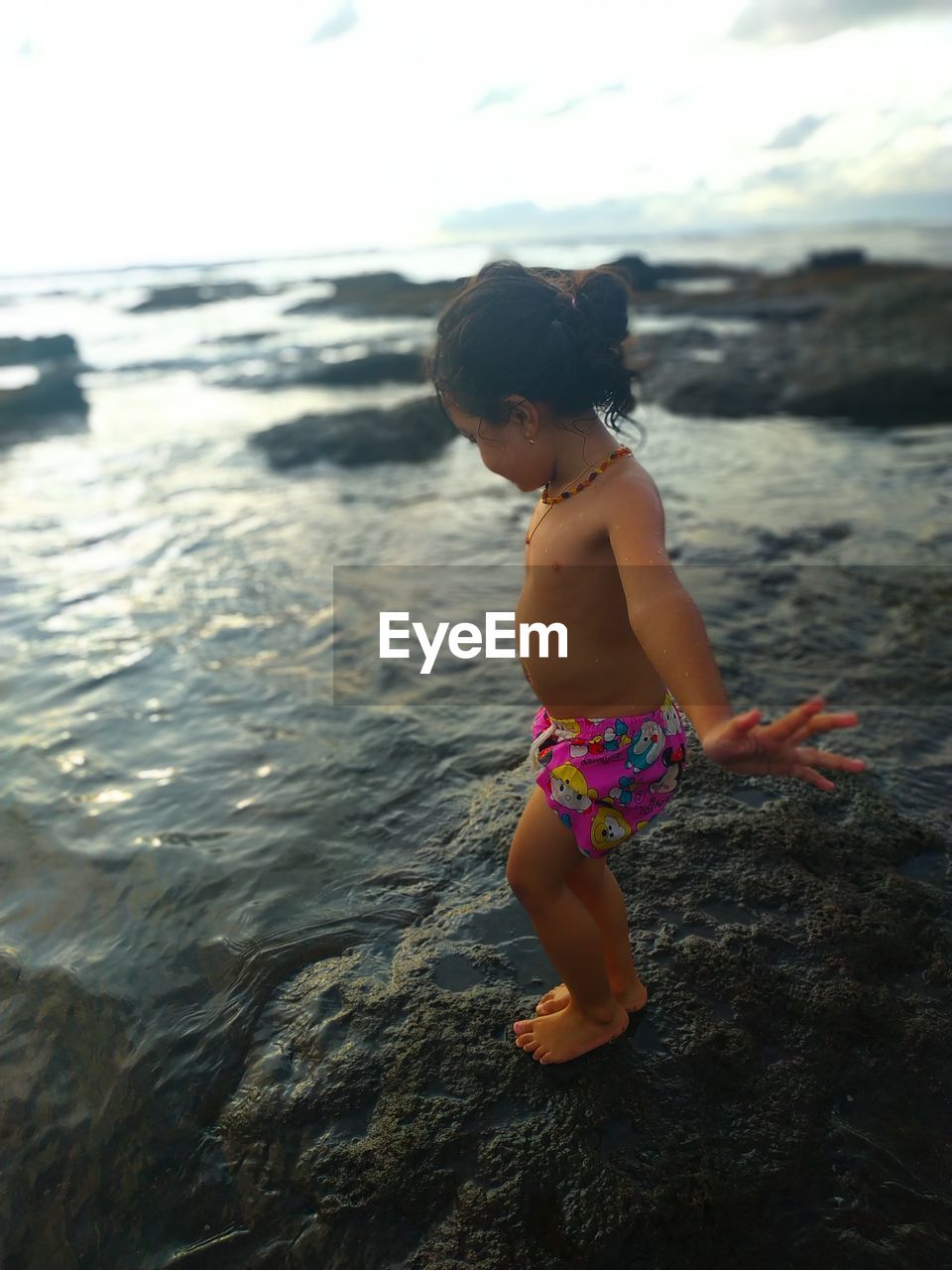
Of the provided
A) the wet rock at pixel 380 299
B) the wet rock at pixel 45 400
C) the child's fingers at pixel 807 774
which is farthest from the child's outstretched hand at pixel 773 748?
the wet rock at pixel 380 299

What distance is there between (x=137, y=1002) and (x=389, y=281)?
4147 cm

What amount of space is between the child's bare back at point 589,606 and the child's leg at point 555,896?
26 centimetres

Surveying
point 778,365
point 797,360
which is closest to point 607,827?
point 778,365

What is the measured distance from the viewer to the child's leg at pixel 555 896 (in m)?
2.02

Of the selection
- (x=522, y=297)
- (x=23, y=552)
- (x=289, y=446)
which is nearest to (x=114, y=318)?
(x=289, y=446)

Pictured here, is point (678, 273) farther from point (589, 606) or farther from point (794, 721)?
point (794, 721)

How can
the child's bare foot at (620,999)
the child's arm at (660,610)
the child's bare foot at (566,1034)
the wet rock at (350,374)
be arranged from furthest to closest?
the wet rock at (350,374) → the child's bare foot at (620,999) → the child's bare foot at (566,1034) → the child's arm at (660,610)

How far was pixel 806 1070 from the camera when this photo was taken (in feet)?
6.89

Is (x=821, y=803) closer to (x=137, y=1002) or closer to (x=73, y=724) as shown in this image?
(x=137, y=1002)

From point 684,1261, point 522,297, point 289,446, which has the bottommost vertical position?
point 684,1261

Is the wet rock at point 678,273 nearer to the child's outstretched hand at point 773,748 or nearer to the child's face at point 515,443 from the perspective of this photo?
the child's face at point 515,443

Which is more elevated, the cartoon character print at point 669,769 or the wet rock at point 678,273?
the wet rock at point 678,273

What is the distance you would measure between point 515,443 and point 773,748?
0.93 meters

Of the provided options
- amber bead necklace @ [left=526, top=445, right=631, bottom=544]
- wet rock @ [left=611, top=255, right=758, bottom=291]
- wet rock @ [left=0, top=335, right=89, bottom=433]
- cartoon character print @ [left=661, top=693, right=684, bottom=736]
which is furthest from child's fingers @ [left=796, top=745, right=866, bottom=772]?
wet rock @ [left=611, top=255, right=758, bottom=291]
